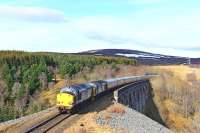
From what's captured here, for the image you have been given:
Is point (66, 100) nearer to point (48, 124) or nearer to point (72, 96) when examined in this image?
point (72, 96)

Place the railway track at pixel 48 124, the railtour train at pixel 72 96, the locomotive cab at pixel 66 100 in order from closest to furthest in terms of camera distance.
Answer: the railway track at pixel 48 124 → the locomotive cab at pixel 66 100 → the railtour train at pixel 72 96

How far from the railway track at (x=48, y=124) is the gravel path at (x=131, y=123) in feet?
11.9

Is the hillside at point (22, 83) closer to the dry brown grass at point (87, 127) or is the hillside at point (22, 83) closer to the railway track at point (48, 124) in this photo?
the railway track at point (48, 124)

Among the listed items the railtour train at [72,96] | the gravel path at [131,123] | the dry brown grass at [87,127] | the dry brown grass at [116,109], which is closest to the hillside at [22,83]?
the railtour train at [72,96]

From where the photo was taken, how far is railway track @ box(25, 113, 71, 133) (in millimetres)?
38406

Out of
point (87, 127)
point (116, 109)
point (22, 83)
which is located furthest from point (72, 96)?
point (22, 83)

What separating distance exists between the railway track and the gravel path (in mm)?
Result: 3612

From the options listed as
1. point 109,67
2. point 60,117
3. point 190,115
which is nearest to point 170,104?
point 190,115

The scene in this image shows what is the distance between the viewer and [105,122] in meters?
44.5

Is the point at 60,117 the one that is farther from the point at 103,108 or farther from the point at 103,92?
the point at 103,92

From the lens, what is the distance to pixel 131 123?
48562 millimetres

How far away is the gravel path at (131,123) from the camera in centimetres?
4484

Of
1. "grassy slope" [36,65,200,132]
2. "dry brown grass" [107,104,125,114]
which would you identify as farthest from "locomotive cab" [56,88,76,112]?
"grassy slope" [36,65,200,132]

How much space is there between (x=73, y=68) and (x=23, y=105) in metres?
36.8
